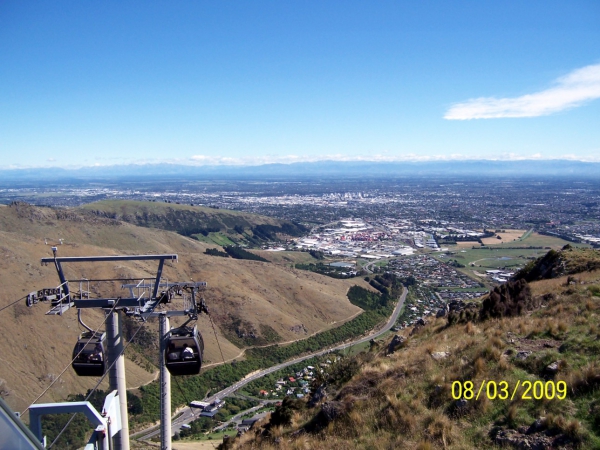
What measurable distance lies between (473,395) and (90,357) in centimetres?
592

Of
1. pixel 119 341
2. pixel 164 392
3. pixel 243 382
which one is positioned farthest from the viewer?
pixel 243 382

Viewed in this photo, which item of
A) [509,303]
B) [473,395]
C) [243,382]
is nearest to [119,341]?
[473,395]

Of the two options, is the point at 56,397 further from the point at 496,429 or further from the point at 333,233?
the point at 333,233

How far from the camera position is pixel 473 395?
21.6ft

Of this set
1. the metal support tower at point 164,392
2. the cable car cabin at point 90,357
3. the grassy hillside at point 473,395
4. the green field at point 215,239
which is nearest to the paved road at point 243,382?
the grassy hillside at point 473,395

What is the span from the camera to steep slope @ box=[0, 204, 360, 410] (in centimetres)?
2594

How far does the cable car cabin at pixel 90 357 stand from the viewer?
672 centimetres

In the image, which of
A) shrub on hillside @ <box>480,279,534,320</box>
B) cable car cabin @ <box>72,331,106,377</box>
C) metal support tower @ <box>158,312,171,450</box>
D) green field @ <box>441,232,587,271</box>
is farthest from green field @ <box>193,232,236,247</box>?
cable car cabin @ <box>72,331,106,377</box>

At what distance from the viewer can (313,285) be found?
2101 inches
